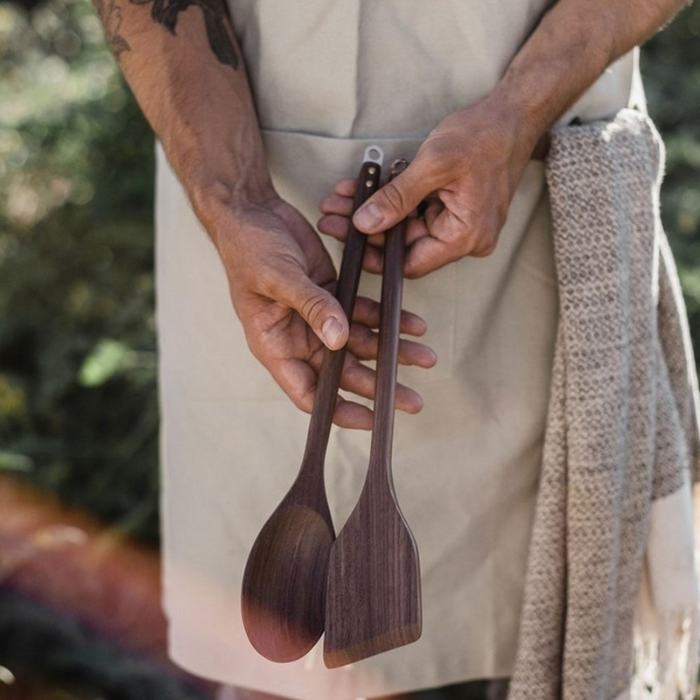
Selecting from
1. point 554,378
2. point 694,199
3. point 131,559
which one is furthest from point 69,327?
point 554,378

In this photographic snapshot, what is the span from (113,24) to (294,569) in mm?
720

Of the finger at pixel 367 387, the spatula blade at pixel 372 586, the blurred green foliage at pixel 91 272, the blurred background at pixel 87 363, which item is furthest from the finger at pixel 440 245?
the blurred green foliage at pixel 91 272

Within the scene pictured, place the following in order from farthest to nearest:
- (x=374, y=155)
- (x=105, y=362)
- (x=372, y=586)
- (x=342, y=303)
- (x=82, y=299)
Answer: (x=82, y=299)
(x=105, y=362)
(x=374, y=155)
(x=342, y=303)
(x=372, y=586)

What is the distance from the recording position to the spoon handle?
3.39ft

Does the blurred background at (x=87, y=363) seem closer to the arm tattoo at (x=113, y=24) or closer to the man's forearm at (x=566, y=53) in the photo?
the man's forearm at (x=566, y=53)

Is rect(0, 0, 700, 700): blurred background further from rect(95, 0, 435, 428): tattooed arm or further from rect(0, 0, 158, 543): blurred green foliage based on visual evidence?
rect(95, 0, 435, 428): tattooed arm

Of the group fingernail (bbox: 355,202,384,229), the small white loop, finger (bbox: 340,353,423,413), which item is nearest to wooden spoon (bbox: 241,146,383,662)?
finger (bbox: 340,353,423,413)

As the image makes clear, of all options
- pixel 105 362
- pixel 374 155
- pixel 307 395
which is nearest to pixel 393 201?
pixel 374 155

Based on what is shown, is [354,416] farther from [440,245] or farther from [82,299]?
[82,299]

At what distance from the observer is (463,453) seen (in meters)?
1.33

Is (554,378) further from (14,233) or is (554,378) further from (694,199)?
(14,233)

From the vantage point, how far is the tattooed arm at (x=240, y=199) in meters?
1.10

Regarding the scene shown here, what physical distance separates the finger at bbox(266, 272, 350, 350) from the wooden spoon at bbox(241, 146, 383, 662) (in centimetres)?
8

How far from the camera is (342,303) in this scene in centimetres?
110
